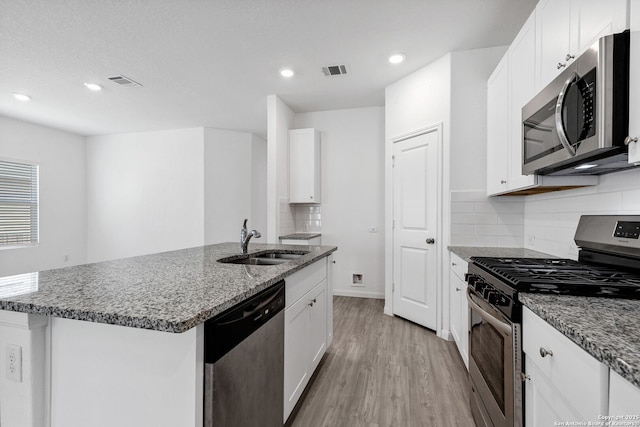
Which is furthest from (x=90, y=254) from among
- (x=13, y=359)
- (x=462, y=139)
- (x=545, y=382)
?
(x=545, y=382)

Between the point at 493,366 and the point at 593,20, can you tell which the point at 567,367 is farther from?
the point at 593,20

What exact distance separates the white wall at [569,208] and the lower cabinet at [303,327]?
1.67 metres

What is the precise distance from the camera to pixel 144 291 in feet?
3.53

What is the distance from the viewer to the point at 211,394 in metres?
0.91

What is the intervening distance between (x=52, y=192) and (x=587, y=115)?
7449mm

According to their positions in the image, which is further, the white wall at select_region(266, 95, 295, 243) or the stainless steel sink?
the white wall at select_region(266, 95, 295, 243)

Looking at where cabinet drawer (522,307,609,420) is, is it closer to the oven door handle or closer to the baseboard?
the oven door handle

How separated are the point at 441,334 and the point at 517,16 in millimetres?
2855

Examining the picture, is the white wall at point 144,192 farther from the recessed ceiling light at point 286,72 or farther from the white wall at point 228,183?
the recessed ceiling light at point 286,72

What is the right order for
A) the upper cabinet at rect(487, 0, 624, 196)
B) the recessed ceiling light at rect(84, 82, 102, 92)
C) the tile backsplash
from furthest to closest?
the recessed ceiling light at rect(84, 82, 102, 92) → the tile backsplash → the upper cabinet at rect(487, 0, 624, 196)

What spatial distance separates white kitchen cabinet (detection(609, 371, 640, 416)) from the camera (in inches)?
22.8

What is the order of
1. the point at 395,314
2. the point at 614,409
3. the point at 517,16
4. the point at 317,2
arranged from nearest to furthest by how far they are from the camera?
the point at 614,409
the point at 317,2
the point at 517,16
the point at 395,314

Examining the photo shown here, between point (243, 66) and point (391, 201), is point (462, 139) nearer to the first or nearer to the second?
point (391, 201)

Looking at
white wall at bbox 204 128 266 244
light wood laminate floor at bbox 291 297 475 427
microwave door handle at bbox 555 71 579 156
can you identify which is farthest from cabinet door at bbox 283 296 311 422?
white wall at bbox 204 128 266 244
